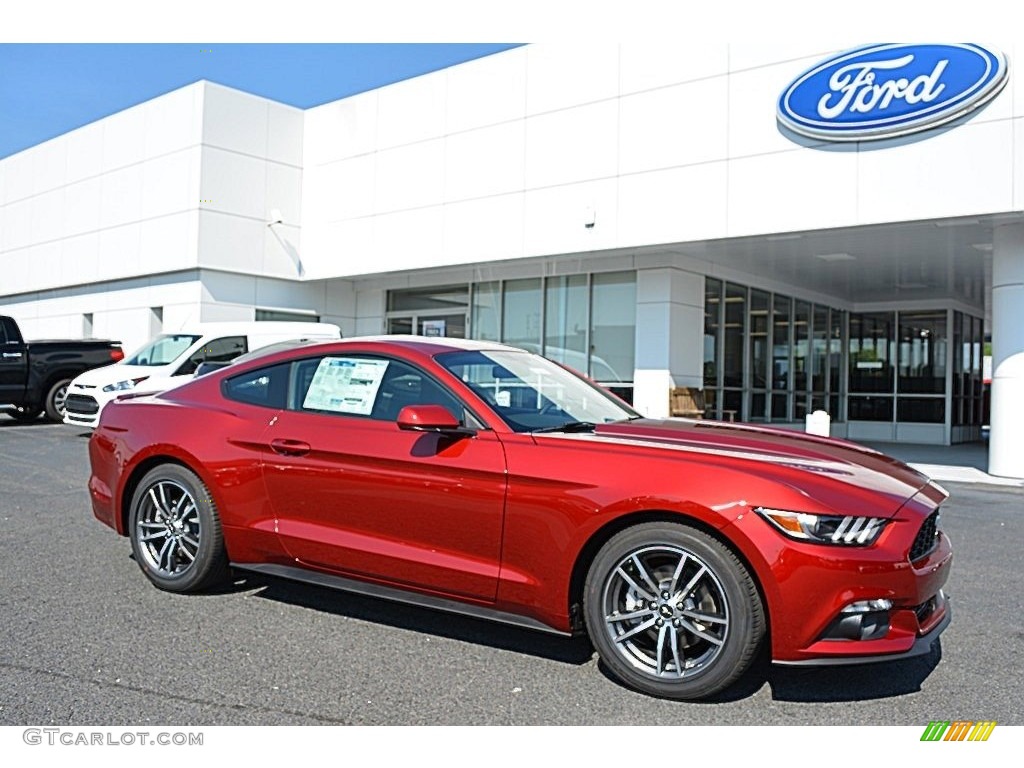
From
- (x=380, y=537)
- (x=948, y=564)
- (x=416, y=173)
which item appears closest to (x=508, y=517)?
(x=380, y=537)

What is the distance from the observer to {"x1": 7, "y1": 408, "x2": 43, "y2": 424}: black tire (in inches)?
654

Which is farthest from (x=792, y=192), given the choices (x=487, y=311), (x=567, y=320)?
(x=487, y=311)

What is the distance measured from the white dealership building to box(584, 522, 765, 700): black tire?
945 cm

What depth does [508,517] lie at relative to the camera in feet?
13.2

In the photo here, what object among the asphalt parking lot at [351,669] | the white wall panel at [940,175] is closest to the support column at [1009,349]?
the white wall panel at [940,175]

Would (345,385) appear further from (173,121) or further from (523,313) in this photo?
(173,121)

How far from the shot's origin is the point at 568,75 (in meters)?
15.0

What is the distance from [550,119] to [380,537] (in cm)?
1212

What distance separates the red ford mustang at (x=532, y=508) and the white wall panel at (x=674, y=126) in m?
8.99

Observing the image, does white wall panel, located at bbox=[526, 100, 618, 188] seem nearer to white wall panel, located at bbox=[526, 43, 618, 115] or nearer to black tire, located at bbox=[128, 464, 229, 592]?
white wall panel, located at bbox=[526, 43, 618, 115]

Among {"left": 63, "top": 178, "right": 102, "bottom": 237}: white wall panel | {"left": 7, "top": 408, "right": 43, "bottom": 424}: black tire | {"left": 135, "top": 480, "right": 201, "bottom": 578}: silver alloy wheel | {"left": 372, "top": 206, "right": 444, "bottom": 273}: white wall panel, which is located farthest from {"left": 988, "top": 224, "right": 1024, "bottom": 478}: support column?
{"left": 63, "top": 178, "right": 102, "bottom": 237}: white wall panel

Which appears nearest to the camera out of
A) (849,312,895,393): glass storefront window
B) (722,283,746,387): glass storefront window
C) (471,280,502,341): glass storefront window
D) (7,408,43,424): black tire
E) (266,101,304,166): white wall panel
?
(7,408,43,424): black tire

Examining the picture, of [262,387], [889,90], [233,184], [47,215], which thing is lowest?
[262,387]
